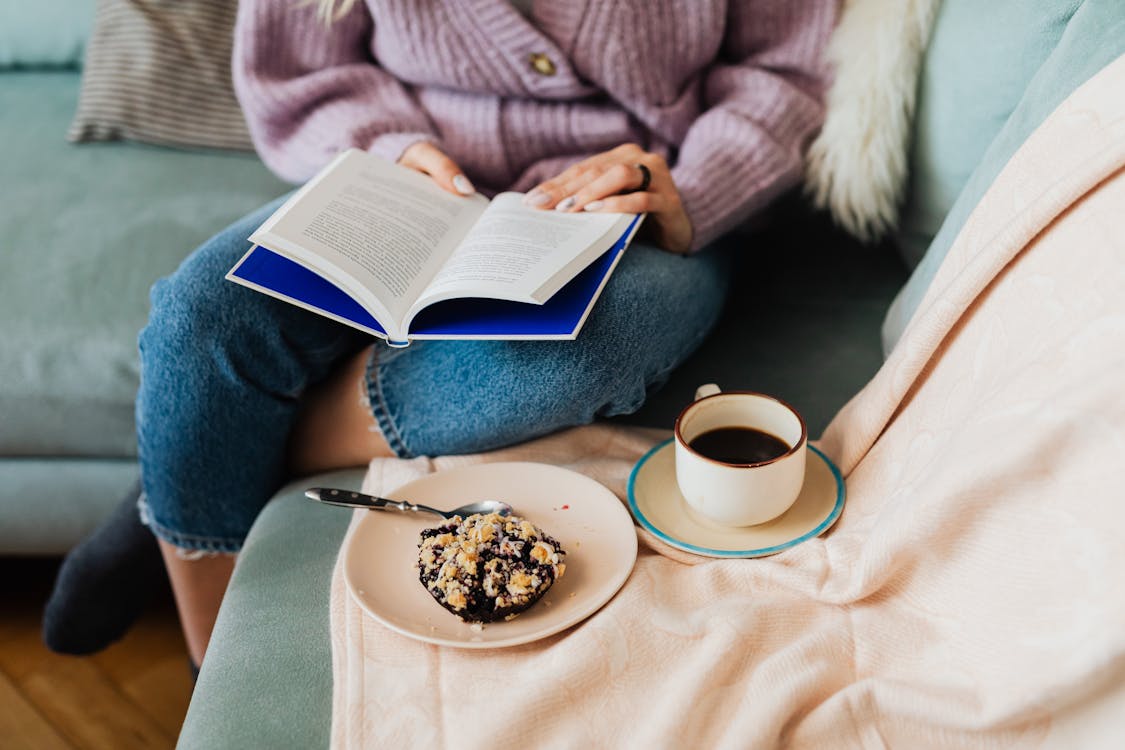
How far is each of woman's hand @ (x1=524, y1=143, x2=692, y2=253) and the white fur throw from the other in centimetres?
19

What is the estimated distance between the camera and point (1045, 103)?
748 millimetres

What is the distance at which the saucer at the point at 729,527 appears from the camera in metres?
0.74

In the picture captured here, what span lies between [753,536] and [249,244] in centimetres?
54

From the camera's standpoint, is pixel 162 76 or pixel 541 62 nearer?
pixel 541 62

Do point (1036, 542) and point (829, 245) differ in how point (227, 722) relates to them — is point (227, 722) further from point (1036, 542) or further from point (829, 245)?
point (829, 245)

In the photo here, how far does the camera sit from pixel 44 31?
1581mm

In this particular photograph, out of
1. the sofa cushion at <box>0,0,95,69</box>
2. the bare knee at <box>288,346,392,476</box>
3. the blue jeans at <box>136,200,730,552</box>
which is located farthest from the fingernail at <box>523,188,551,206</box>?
the sofa cushion at <box>0,0,95,69</box>

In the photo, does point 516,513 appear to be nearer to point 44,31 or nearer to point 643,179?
point 643,179

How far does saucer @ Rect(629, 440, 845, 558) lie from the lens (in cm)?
74

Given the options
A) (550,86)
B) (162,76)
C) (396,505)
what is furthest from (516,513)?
(162,76)

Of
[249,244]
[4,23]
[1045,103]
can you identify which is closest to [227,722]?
[249,244]

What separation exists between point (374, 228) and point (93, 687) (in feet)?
2.38

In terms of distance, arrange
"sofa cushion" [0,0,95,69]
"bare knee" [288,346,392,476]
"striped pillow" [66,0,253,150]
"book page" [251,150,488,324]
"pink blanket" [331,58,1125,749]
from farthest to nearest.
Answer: "sofa cushion" [0,0,95,69], "striped pillow" [66,0,253,150], "bare knee" [288,346,392,476], "book page" [251,150,488,324], "pink blanket" [331,58,1125,749]

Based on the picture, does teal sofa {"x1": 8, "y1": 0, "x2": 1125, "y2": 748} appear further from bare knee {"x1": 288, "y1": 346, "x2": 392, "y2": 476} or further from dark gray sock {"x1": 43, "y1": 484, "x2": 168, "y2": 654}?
dark gray sock {"x1": 43, "y1": 484, "x2": 168, "y2": 654}
